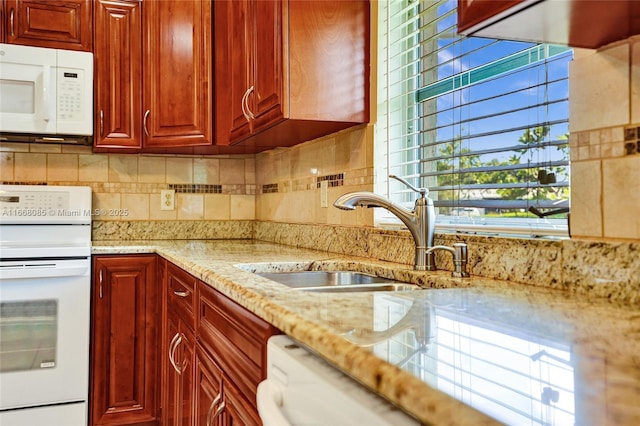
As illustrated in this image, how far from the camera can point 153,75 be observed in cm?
272

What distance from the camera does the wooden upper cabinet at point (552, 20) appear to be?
861 mm

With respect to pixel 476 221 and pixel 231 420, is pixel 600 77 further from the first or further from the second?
pixel 231 420

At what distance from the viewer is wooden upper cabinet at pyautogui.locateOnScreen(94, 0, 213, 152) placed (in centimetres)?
270

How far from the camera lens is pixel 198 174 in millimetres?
3162

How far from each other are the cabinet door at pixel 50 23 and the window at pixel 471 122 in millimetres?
1527

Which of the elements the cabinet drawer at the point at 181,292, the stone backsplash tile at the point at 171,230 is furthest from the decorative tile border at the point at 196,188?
the cabinet drawer at the point at 181,292

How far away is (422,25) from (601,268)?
3.56ft

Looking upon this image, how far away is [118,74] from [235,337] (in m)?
1.92

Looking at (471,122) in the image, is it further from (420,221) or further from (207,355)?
(207,355)

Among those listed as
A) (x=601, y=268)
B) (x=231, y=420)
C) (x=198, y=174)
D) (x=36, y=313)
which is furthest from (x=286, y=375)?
(x=198, y=174)

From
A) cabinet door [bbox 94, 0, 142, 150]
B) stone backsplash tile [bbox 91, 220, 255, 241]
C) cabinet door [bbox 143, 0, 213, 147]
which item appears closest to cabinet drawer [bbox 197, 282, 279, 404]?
cabinet door [bbox 143, 0, 213, 147]

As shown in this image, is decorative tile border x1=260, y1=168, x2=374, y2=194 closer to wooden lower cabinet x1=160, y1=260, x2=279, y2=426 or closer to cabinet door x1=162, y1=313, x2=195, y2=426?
wooden lower cabinet x1=160, y1=260, x2=279, y2=426

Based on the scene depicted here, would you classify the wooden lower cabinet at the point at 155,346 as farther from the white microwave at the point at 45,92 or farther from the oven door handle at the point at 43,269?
the white microwave at the point at 45,92

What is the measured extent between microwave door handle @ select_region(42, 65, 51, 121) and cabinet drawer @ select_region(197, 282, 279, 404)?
4.76 ft
